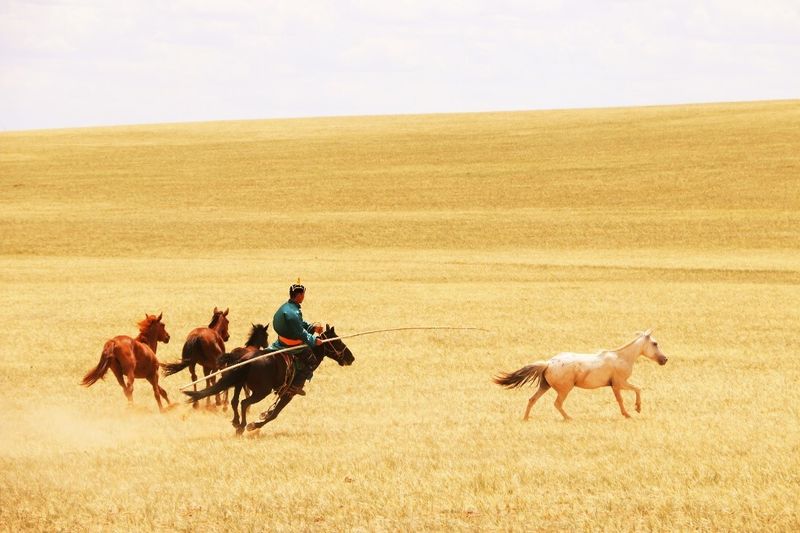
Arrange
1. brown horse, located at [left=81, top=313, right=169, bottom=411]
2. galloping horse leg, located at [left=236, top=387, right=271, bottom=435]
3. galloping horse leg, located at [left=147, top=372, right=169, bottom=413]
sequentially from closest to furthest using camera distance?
galloping horse leg, located at [left=236, top=387, right=271, bottom=435] → brown horse, located at [left=81, top=313, right=169, bottom=411] → galloping horse leg, located at [left=147, top=372, right=169, bottom=413]

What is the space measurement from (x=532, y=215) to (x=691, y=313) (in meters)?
25.8

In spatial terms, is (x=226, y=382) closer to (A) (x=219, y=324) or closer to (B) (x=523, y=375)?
(B) (x=523, y=375)

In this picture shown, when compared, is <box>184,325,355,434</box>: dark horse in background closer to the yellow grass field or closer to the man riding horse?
the man riding horse

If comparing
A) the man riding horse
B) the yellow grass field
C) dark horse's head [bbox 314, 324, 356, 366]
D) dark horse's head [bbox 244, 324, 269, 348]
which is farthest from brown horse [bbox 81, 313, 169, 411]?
dark horse's head [bbox 314, 324, 356, 366]

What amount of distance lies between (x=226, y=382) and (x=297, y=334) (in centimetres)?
→ 109

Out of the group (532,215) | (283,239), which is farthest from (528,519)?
(532,215)

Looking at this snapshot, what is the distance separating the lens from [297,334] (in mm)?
13930

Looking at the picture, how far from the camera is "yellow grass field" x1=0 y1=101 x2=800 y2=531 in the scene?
10.7 meters

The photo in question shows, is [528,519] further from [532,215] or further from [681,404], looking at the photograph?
[532,215]

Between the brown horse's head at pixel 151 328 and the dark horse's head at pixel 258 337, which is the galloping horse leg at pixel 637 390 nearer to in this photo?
the dark horse's head at pixel 258 337

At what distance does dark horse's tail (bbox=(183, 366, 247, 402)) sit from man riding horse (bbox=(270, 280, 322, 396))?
0.55 metres

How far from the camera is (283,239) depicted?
166ft

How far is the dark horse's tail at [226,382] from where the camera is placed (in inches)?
547

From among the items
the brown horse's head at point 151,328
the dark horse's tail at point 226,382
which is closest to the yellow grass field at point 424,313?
the dark horse's tail at point 226,382
